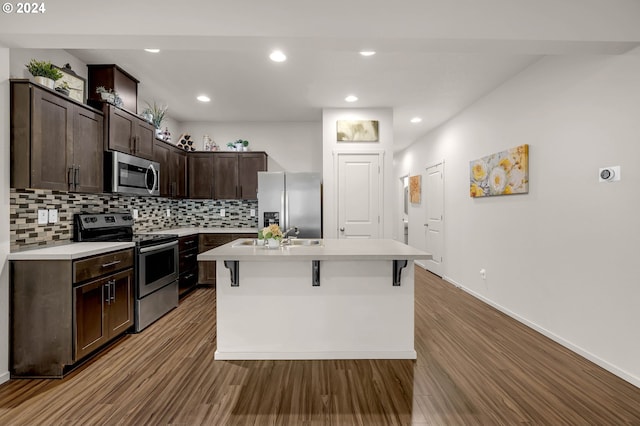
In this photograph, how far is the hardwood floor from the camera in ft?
6.15

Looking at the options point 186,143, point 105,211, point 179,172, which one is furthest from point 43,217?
point 186,143

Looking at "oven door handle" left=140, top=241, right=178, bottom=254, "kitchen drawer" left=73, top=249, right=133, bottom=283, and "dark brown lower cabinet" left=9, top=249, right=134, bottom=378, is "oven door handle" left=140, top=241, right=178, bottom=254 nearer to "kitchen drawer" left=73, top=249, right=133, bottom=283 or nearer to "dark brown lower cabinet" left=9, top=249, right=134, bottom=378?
"kitchen drawer" left=73, top=249, right=133, bottom=283

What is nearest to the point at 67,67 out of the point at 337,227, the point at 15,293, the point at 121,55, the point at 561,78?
the point at 121,55

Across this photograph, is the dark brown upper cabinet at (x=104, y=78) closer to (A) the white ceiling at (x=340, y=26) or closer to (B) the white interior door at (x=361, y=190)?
(A) the white ceiling at (x=340, y=26)

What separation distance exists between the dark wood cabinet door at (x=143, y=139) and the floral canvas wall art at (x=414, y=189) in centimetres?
501

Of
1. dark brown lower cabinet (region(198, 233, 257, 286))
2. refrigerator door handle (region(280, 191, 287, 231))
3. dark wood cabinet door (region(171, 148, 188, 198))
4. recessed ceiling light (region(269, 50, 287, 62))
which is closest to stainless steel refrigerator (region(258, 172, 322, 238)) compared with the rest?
refrigerator door handle (region(280, 191, 287, 231))

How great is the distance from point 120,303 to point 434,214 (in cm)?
502

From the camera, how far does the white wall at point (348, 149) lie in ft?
15.4

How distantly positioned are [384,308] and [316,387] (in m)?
0.82

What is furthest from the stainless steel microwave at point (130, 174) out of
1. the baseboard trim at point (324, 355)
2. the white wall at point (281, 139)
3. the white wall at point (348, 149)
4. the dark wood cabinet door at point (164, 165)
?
the white wall at point (348, 149)

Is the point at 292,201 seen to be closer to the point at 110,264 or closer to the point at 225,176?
the point at 225,176

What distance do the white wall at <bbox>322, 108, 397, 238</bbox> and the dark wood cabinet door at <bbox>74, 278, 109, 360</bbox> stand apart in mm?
2856

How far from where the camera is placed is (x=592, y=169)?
2621 millimetres

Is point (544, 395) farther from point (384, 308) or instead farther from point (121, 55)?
point (121, 55)
